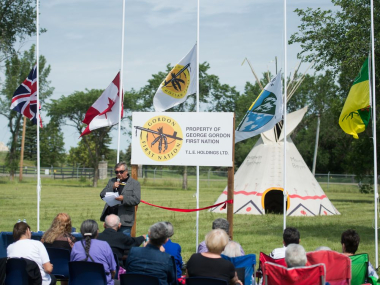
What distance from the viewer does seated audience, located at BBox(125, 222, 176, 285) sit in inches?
236

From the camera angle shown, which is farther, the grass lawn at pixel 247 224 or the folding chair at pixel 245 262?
the grass lawn at pixel 247 224

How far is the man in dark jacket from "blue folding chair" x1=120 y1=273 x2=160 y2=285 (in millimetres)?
3327

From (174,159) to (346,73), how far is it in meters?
7.63

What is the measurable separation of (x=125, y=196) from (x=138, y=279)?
3.47 m

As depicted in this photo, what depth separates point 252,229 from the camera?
1745 cm

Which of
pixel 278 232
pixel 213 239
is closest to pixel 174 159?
pixel 213 239

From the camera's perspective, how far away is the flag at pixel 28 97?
13.1 metres

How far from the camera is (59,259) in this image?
715 cm

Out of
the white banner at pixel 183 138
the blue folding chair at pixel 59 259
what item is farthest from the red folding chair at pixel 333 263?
the white banner at pixel 183 138

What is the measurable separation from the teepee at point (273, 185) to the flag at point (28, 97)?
10.6 m

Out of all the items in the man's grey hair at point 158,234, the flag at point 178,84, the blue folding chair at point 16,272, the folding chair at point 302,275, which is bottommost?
the blue folding chair at point 16,272

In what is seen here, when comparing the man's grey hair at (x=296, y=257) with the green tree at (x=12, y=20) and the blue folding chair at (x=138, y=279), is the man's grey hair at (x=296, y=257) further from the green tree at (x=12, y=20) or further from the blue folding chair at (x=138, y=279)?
the green tree at (x=12, y=20)

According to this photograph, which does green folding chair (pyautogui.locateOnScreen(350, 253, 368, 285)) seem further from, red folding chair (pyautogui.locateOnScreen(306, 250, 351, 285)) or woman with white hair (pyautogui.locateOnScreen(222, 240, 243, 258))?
woman with white hair (pyautogui.locateOnScreen(222, 240, 243, 258))

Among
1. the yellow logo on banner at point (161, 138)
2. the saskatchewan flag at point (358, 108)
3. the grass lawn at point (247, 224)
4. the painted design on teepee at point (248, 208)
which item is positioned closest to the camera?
the yellow logo on banner at point (161, 138)
